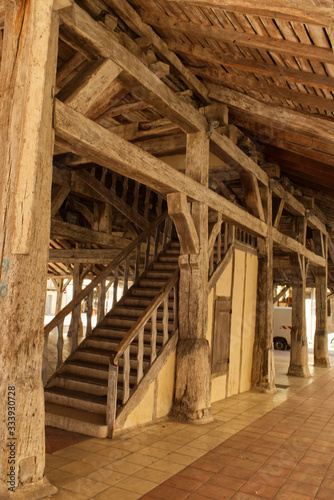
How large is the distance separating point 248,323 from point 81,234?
15.3 ft

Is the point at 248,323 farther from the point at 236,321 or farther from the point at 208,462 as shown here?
the point at 208,462

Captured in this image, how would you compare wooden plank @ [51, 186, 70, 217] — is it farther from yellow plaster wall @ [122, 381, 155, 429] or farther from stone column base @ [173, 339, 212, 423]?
yellow plaster wall @ [122, 381, 155, 429]

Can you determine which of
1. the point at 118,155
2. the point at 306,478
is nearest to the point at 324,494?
the point at 306,478

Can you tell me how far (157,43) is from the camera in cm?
508

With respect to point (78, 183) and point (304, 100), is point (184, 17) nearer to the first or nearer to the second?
point (304, 100)

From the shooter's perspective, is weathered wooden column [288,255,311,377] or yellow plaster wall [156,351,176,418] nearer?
yellow plaster wall [156,351,176,418]

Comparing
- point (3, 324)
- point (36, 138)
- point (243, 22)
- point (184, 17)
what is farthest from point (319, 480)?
point (184, 17)

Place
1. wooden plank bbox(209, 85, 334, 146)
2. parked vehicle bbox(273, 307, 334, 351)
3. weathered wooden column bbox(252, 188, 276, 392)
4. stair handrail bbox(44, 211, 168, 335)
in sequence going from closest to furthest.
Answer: wooden plank bbox(209, 85, 334, 146) → stair handrail bbox(44, 211, 168, 335) → weathered wooden column bbox(252, 188, 276, 392) → parked vehicle bbox(273, 307, 334, 351)

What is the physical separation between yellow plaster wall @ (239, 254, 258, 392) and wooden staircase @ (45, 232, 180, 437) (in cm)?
179

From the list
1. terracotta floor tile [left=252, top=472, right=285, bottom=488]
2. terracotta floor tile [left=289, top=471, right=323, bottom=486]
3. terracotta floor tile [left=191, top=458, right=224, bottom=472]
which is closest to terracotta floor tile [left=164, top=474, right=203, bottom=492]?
terracotta floor tile [left=191, top=458, right=224, bottom=472]

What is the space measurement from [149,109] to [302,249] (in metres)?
6.17

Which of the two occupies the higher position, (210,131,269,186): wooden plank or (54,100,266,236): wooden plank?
(210,131,269,186): wooden plank

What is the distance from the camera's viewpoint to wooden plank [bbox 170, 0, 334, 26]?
3180mm

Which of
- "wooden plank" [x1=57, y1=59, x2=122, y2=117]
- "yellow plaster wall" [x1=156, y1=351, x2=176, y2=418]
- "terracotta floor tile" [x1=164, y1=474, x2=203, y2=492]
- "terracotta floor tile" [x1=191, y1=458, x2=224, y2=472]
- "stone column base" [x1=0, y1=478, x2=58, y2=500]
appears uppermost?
"wooden plank" [x1=57, y1=59, x2=122, y2=117]
